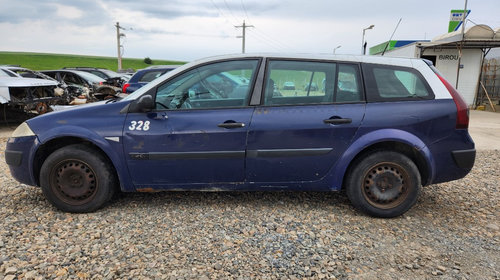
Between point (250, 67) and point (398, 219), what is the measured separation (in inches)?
84.4

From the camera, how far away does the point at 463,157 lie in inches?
129

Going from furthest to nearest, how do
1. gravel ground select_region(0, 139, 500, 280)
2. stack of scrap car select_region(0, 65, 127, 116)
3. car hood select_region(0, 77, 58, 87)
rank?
stack of scrap car select_region(0, 65, 127, 116), car hood select_region(0, 77, 58, 87), gravel ground select_region(0, 139, 500, 280)

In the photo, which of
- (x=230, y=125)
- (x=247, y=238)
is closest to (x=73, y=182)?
(x=230, y=125)

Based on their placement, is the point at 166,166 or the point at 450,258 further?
the point at 166,166

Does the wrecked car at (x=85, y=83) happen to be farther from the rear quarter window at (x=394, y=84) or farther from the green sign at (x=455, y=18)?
the green sign at (x=455, y=18)

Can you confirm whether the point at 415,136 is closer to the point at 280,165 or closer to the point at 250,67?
the point at 280,165

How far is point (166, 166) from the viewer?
11.1ft

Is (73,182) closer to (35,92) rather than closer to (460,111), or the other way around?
(460,111)

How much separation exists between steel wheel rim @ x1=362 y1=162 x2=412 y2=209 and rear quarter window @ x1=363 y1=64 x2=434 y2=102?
671mm

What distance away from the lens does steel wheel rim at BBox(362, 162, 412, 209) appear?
336 centimetres

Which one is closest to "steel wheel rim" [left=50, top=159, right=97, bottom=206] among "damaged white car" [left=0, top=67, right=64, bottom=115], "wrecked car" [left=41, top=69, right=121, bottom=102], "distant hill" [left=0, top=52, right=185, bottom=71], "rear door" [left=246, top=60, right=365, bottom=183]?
"rear door" [left=246, top=60, right=365, bottom=183]

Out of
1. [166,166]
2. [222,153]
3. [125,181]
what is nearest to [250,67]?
[222,153]

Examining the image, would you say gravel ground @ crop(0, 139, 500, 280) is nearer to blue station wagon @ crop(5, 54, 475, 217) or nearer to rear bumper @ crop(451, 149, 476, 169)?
blue station wagon @ crop(5, 54, 475, 217)

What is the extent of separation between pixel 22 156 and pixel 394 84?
3.81 meters
